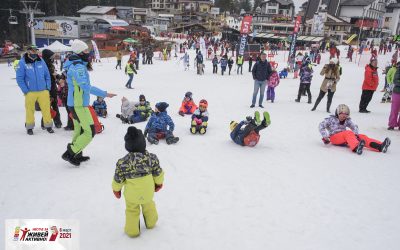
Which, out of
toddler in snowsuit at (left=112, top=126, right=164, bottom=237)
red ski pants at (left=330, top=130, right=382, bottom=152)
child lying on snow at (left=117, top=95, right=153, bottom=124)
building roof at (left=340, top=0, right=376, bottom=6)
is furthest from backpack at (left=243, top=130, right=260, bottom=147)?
building roof at (left=340, top=0, right=376, bottom=6)

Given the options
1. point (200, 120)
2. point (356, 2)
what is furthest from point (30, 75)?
point (356, 2)

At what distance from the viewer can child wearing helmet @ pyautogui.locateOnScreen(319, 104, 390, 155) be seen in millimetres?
5988

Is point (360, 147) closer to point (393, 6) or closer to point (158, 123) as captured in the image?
point (158, 123)

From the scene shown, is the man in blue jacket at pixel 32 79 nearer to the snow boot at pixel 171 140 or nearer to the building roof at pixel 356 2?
the snow boot at pixel 171 140

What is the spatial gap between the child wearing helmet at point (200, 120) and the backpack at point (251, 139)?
126 centimetres

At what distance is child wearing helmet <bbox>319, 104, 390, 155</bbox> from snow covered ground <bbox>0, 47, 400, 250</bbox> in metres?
0.16

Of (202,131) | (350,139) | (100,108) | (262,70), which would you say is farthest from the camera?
(262,70)

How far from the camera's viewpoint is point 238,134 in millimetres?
6398

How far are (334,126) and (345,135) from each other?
0.29 m

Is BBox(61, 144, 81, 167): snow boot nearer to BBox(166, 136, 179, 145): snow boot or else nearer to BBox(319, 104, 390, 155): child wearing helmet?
BBox(166, 136, 179, 145): snow boot

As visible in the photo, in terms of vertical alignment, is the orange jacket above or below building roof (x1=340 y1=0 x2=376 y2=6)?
below

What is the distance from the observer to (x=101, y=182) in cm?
457

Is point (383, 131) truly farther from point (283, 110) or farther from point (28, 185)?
point (28, 185)

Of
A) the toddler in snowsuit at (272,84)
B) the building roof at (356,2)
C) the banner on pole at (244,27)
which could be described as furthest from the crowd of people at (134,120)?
the building roof at (356,2)
